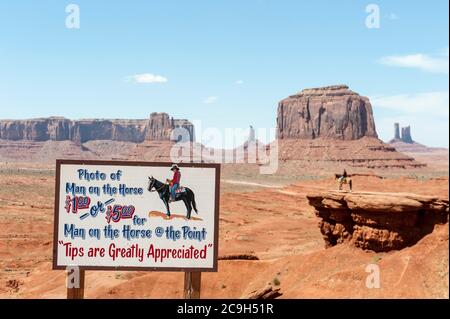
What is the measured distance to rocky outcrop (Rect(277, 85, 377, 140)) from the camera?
6289 inches

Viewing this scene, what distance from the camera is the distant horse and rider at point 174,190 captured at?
11039 millimetres

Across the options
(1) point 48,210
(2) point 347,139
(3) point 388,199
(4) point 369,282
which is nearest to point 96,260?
(4) point 369,282

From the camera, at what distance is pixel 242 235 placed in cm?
3653

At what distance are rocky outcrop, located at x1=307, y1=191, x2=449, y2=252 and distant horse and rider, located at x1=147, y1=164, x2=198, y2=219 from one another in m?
9.58

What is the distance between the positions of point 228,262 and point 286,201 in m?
43.1

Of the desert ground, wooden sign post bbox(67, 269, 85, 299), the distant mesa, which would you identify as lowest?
the desert ground

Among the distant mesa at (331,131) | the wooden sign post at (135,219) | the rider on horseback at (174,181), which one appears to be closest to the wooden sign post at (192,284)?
the wooden sign post at (135,219)

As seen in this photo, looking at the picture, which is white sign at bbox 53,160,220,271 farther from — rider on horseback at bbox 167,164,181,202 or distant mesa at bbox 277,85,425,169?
distant mesa at bbox 277,85,425,169

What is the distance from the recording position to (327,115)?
163 metres

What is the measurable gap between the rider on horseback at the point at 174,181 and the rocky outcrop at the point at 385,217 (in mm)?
9817

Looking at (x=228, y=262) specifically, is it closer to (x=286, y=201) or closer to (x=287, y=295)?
(x=287, y=295)

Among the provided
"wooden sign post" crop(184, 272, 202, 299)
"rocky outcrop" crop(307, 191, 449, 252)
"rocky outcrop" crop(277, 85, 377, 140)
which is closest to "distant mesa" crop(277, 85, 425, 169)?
"rocky outcrop" crop(277, 85, 377, 140)

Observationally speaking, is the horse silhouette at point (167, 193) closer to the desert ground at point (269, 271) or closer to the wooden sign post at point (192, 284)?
the wooden sign post at point (192, 284)

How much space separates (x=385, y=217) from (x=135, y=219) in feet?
36.1
